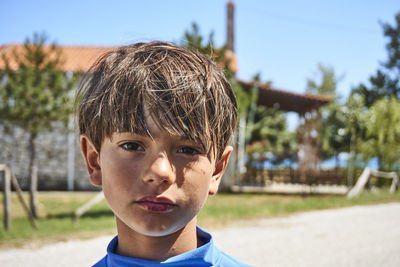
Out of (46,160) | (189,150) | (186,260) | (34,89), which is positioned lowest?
(46,160)

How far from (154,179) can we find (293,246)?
4534 millimetres

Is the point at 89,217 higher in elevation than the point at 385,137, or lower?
lower

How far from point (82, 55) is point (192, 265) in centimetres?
1862

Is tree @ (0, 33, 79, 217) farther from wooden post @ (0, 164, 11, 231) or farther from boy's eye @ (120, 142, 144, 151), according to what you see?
boy's eye @ (120, 142, 144, 151)

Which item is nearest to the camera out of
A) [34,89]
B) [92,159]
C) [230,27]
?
[92,159]

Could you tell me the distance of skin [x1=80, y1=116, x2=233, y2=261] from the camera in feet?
3.21

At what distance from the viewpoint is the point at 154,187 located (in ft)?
3.18

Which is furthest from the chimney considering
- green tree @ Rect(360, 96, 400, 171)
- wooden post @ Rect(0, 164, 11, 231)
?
wooden post @ Rect(0, 164, 11, 231)

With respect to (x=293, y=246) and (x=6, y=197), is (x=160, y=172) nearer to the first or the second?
(x=293, y=246)

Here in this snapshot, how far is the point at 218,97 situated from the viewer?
115 centimetres

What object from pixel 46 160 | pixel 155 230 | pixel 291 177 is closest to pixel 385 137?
pixel 291 177

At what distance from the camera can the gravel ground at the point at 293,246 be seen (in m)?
4.28

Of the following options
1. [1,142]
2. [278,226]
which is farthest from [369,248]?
[1,142]

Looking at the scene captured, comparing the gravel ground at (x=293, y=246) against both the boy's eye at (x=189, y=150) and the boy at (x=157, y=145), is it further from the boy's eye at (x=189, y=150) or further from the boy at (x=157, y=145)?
the boy's eye at (x=189, y=150)
